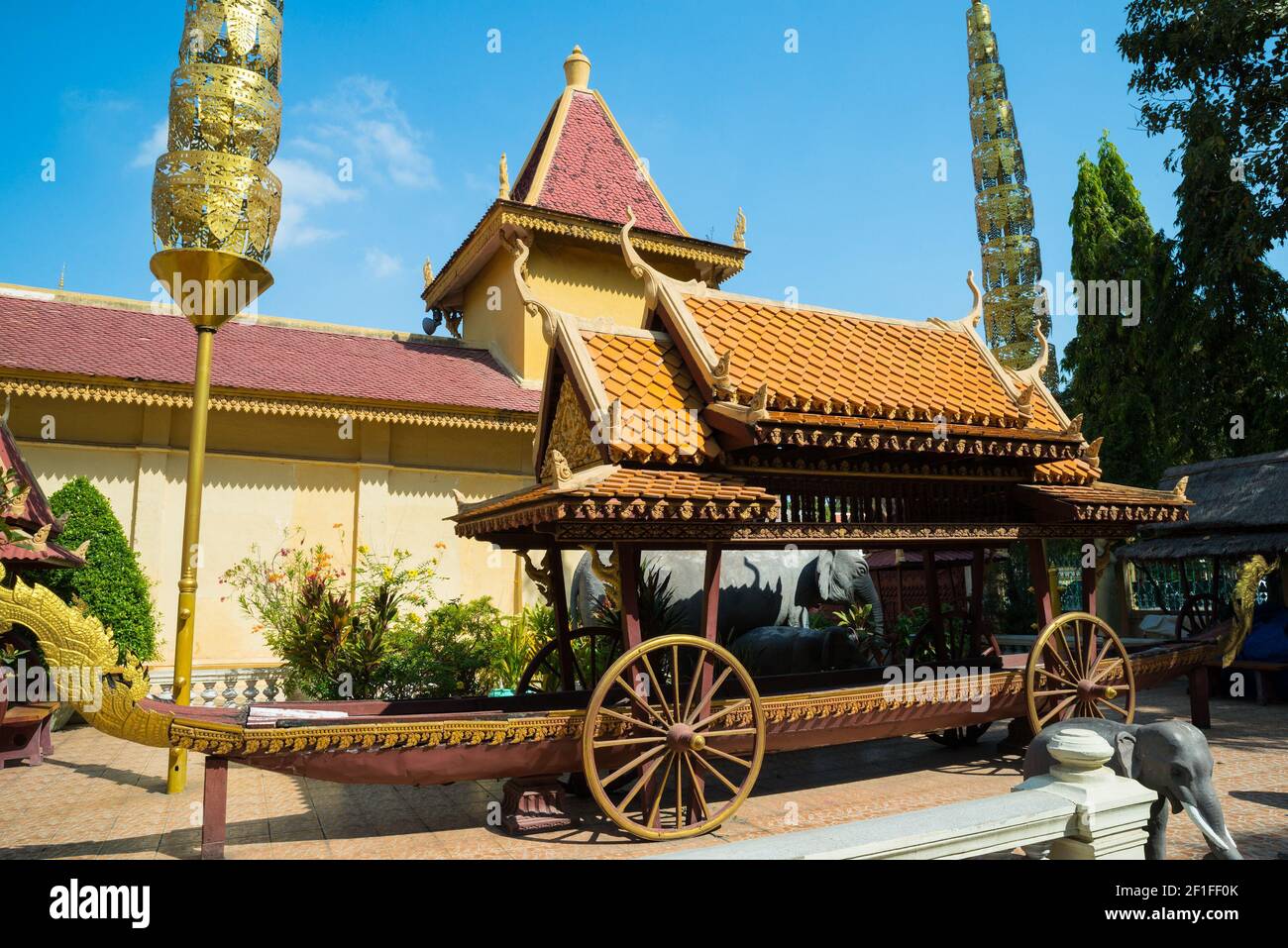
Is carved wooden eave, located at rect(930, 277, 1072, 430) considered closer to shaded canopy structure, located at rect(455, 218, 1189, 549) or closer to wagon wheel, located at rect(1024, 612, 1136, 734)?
shaded canopy structure, located at rect(455, 218, 1189, 549)

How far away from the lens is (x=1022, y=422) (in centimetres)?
715

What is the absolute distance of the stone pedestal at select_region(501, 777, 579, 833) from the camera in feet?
19.5

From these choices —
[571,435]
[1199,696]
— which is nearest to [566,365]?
[571,435]

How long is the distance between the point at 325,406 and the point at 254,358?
1.92 meters

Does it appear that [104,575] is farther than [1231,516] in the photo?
No

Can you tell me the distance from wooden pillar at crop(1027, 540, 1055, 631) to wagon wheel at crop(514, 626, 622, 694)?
3.87 metres

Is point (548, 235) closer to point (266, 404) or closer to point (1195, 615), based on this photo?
point (266, 404)

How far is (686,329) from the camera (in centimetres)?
674

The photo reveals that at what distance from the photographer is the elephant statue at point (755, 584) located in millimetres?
11258

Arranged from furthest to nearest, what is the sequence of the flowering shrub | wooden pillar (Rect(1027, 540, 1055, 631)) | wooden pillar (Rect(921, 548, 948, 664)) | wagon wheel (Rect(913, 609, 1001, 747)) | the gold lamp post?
the flowering shrub, wooden pillar (Rect(921, 548, 948, 664)), wagon wheel (Rect(913, 609, 1001, 747)), wooden pillar (Rect(1027, 540, 1055, 631)), the gold lamp post

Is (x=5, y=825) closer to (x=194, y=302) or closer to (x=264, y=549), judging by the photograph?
(x=194, y=302)

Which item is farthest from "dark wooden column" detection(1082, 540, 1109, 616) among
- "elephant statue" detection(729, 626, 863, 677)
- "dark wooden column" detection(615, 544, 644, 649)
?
"dark wooden column" detection(615, 544, 644, 649)

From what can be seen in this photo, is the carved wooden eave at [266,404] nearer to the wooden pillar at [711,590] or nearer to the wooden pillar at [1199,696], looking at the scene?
the wooden pillar at [711,590]

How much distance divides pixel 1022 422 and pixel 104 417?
12.1 meters
